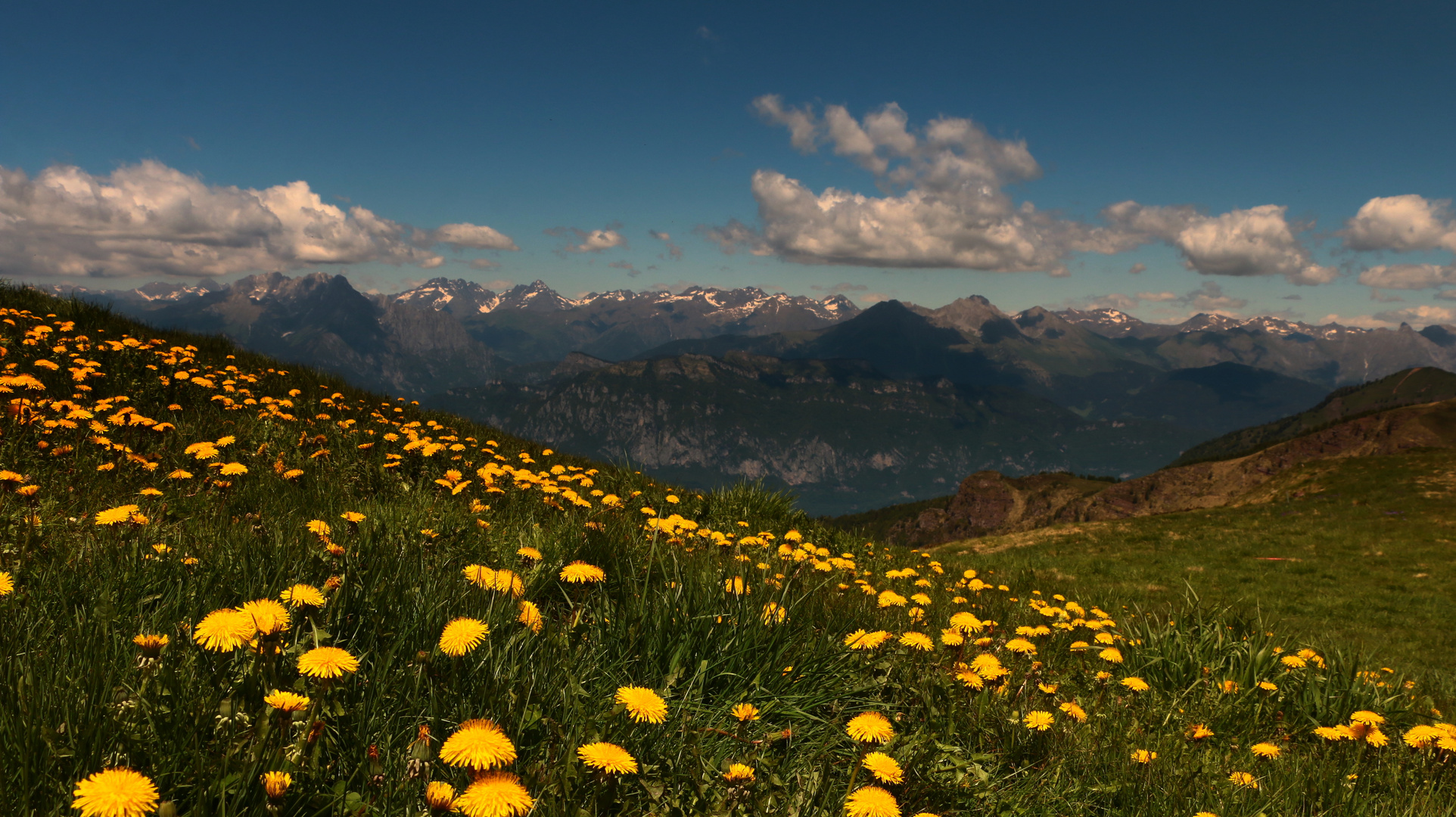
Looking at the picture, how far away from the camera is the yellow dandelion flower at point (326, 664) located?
189cm

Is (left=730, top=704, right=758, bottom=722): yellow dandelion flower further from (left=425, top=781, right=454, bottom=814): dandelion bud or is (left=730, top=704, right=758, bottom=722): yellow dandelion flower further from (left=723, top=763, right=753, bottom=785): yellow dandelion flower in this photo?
(left=425, top=781, right=454, bottom=814): dandelion bud

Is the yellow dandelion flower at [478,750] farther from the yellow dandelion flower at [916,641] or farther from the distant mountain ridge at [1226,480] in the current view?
the distant mountain ridge at [1226,480]

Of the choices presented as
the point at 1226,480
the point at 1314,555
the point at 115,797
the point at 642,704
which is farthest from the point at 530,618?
the point at 1226,480

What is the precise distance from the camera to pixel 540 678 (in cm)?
266

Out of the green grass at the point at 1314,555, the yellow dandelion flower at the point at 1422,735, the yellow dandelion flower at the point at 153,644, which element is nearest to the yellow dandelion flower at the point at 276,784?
the yellow dandelion flower at the point at 153,644

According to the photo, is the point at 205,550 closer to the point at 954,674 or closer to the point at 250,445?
the point at 954,674

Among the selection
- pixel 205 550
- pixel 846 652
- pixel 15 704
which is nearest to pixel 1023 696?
pixel 846 652

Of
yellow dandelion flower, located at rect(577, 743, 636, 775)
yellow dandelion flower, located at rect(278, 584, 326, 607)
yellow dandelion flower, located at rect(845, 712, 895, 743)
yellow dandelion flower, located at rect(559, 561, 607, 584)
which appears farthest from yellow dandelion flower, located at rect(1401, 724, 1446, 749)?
yellow dandelion flower, located at rect(278, 584, 326, 607)

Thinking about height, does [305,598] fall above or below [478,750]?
above

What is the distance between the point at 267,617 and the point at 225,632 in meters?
0.12

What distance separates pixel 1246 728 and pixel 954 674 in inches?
117

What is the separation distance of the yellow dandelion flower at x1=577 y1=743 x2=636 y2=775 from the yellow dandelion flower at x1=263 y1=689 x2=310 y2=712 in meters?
0.83

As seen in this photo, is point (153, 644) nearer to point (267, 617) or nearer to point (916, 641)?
point (267, 617)

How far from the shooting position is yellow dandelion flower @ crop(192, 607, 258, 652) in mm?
2006
